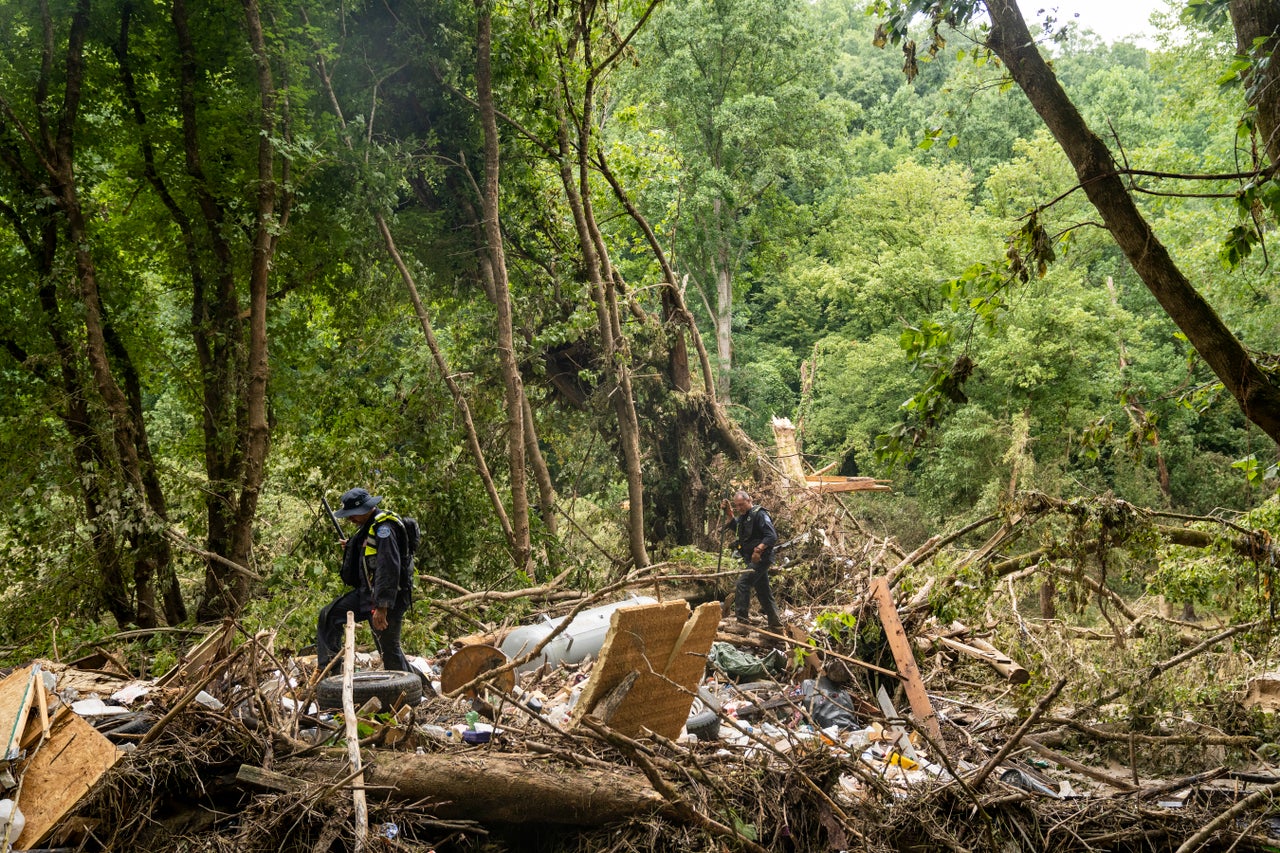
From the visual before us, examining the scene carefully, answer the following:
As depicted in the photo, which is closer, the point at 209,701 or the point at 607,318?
the point at 209,701

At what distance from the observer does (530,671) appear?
8.20 m

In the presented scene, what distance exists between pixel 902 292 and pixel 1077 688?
81.0ft

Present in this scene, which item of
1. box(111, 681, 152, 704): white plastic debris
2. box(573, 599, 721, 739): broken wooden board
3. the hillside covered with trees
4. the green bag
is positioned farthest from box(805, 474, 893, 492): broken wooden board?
box(111, 681, 152, 704): white plastic debris

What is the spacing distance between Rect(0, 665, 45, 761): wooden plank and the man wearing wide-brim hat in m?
2.32

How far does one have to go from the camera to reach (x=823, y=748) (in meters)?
5.27

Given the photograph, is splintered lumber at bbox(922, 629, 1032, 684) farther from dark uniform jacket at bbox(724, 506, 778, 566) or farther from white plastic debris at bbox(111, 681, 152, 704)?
white plastic debris at bbox(111, 681, 152, 704)

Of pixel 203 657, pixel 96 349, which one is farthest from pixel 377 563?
pixel 96 349

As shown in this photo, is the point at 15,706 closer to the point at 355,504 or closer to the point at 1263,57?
the point at 355,504

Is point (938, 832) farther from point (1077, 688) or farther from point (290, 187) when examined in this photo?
point (290, 187)

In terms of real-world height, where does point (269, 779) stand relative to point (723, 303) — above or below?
below

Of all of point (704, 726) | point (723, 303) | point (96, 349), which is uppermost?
point (723, 303)

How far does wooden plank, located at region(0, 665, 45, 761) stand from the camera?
14.4ft

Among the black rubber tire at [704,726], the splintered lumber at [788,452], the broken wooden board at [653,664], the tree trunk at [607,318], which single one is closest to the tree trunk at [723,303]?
the splintered lumber at [788,452]

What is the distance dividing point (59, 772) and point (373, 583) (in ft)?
9.58
